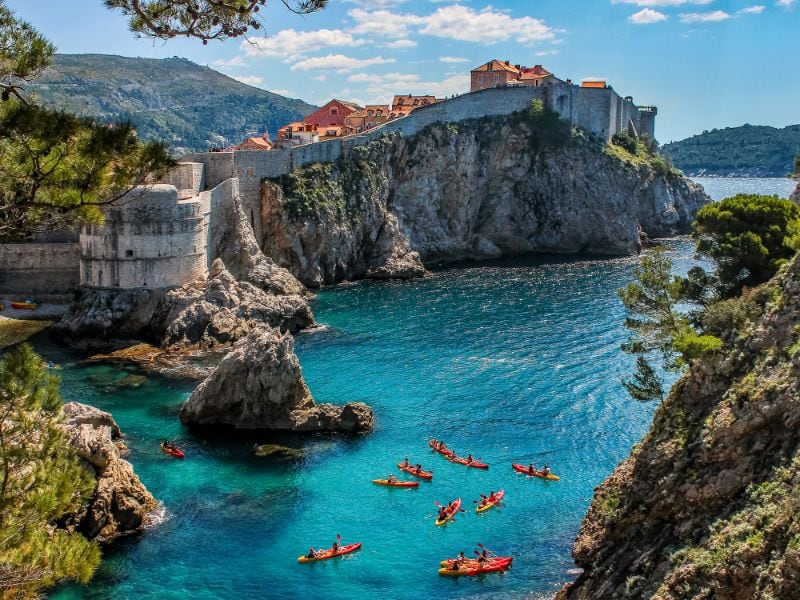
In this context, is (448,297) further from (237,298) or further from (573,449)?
(573,449)

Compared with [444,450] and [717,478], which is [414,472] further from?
[717,478]

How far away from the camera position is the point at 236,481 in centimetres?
3278

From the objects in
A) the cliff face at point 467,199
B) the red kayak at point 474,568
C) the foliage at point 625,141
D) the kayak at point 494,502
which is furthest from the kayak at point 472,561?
the foliage at point 625,141

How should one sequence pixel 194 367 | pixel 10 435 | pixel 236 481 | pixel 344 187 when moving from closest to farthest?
pixel 10 435
pixel 236 481
pixel 194 367
pixel 344 187

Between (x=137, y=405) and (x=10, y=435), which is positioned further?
(x=137, y=405)

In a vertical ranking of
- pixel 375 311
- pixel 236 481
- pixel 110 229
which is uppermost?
pixel 110 229

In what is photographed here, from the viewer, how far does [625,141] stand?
100750 millimetres

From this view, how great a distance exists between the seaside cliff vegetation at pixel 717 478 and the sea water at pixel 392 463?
4.87 metres

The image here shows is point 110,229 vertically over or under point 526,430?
over

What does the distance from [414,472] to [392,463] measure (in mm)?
1415

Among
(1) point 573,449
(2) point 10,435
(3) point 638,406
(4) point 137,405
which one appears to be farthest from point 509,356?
(2) point 10,435

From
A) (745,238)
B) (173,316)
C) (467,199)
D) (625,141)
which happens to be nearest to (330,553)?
(745,238)

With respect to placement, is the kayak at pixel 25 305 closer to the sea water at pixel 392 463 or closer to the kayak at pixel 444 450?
the sea water at pixel 392 463

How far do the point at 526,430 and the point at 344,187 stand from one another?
39.9 metres
